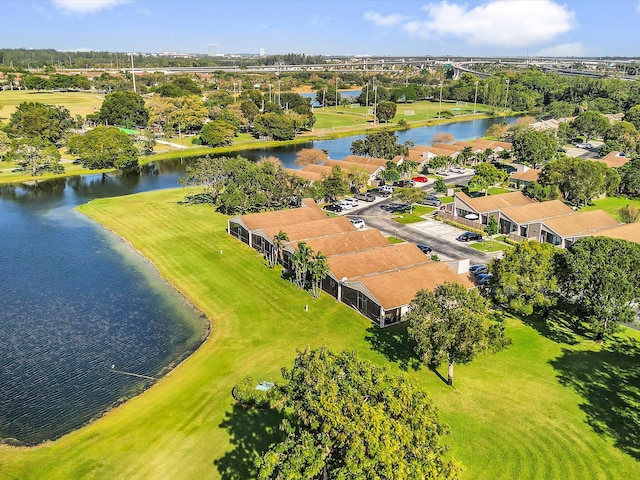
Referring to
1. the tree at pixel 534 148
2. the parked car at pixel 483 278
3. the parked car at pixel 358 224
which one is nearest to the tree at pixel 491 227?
the parked car at pixel 483 278

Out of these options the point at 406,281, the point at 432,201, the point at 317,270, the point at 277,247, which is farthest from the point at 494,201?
the point at 317,270

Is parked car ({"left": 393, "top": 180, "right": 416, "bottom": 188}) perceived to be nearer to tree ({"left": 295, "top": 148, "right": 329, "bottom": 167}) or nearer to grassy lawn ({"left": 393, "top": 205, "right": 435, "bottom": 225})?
grassy lawn ({"left": 393, "top": 205, "right": 435, "bottom": 225})

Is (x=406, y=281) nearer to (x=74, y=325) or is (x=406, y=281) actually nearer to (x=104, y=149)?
(x=74, y=325)

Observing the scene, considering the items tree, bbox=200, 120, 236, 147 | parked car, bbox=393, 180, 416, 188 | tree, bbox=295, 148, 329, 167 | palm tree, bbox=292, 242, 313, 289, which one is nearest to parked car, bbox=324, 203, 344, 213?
parked car, bbox=393, 180, 416, 188

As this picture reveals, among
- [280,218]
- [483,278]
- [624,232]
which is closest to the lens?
[483,278]

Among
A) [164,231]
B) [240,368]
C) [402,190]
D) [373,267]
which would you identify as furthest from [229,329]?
[402,190]

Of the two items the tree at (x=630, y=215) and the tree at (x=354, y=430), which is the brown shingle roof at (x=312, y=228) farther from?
the tree at (x=630, y=215)
